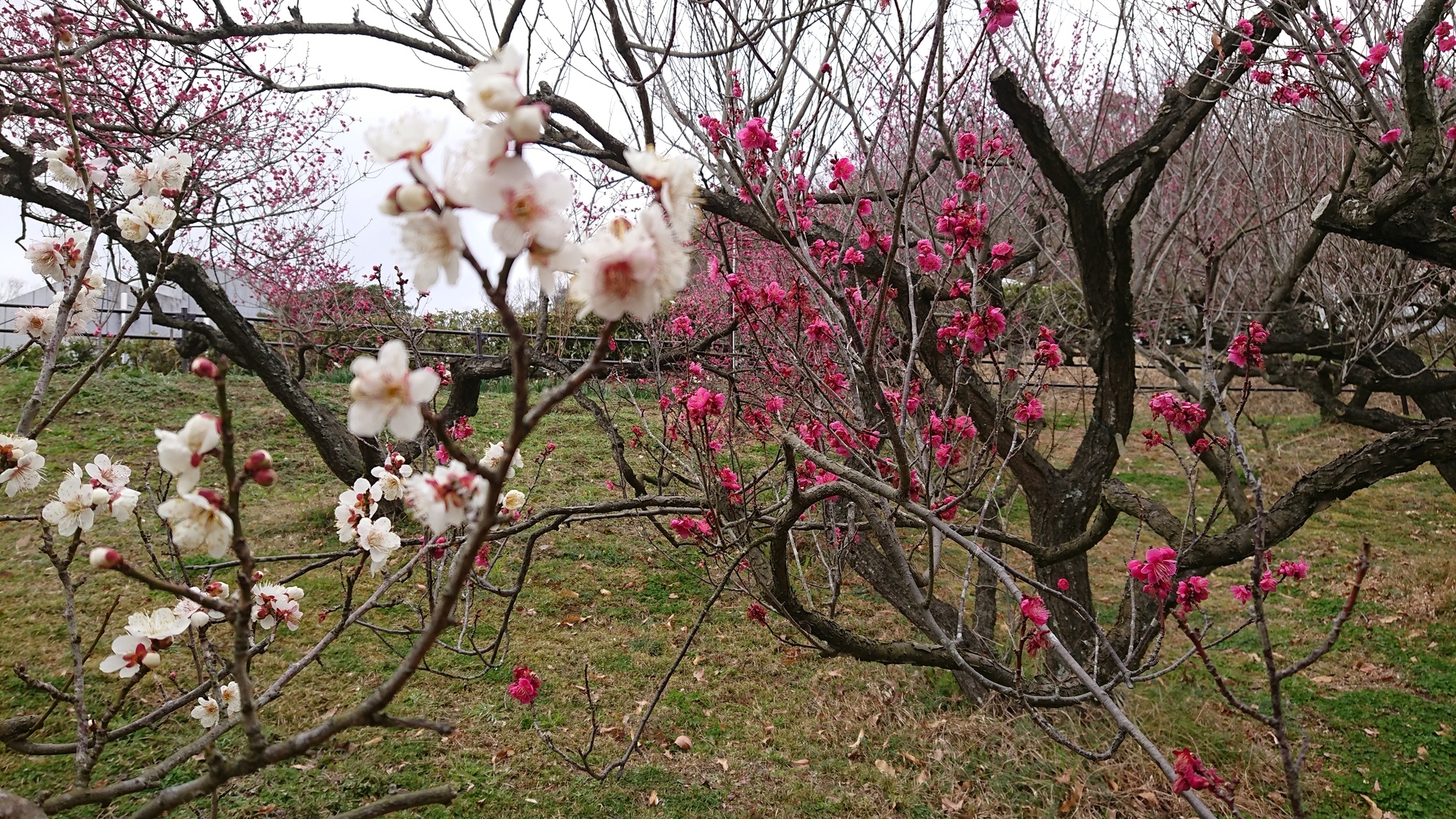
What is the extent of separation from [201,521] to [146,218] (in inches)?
41.5

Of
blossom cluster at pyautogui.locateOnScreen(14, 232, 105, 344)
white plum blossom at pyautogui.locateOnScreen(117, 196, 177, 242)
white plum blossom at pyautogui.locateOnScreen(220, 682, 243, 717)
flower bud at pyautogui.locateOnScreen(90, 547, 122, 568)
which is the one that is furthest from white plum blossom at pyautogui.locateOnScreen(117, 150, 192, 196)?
white plum blossom at pyautogui.locateOnScreen(220, 682, 243, 717)

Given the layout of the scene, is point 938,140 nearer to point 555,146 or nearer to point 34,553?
point 555,146

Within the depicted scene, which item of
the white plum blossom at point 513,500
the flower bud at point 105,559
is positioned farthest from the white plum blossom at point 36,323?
the flower bud at point 105,559

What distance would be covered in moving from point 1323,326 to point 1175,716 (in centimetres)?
444

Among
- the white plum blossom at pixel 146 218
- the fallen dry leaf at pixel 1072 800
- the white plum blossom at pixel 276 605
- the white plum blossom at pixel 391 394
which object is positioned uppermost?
the white plum blossom at pixel 146 218

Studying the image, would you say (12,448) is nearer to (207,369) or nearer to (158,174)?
(158,174)

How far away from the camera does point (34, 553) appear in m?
4.86

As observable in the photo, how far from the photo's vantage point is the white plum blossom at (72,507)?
133cm

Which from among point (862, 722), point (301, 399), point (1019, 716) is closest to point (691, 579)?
point (862, 722)

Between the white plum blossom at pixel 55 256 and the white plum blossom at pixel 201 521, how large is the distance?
1.21m

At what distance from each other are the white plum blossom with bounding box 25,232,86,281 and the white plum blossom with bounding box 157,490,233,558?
121cm

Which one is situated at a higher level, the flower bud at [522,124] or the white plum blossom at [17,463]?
the flower bud at [522,124]

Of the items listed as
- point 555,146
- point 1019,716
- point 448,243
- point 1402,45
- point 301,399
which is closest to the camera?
point 448,243

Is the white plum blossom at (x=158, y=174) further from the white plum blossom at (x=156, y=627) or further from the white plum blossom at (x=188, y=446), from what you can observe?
the white plum blossom at (x=188, y=446)
